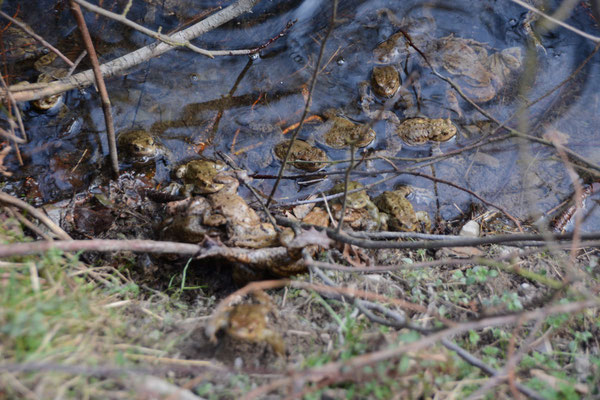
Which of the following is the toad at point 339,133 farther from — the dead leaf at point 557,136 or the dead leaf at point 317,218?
the dead leaf at point 557,136

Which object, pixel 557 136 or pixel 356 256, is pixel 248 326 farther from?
pixel 557 136

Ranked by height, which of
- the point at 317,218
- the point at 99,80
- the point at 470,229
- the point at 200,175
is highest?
the point at 99,80

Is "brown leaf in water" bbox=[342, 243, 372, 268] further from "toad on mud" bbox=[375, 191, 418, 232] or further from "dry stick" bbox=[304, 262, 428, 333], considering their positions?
"toad on mud" bbox=[375, 191, 418, 232]

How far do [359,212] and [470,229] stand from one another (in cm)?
111

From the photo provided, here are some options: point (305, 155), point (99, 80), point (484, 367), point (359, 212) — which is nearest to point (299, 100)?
point (305, 155)

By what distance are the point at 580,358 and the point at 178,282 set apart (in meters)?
2.64

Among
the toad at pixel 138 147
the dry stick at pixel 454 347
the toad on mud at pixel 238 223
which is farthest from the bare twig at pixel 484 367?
the toad at pixel 138 147

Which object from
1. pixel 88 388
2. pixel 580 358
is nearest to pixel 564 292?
pixel 580 358

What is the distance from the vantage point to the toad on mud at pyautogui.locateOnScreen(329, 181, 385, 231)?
3447 millimetres

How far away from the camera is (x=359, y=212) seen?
3.53 m

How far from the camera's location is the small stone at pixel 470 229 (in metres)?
3.69

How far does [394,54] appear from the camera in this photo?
15.9 feet

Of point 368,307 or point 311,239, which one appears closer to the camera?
point 368,307

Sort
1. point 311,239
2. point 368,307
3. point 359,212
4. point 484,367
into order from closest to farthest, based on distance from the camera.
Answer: point 484,367 < point 368,307 < point 311,239 < point 359,212
